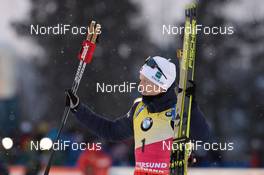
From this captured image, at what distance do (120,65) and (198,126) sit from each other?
331 cm

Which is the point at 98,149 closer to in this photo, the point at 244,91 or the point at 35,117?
the point at 35,117

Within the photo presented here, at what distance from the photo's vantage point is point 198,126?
13.3ft

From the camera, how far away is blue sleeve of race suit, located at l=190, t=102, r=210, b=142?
13.2 feet

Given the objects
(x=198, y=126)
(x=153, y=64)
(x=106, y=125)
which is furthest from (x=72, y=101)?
(x=198, y=126)

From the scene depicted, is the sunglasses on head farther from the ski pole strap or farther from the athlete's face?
the ski pole strap

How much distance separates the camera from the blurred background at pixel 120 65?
7145 millimetres

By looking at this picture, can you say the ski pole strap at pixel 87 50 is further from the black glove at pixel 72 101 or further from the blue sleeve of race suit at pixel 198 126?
the blue sleeve of race suit at pixel 198 126

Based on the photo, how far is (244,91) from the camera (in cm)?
752

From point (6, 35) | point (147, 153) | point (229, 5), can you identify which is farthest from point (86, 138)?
point (147, 153)

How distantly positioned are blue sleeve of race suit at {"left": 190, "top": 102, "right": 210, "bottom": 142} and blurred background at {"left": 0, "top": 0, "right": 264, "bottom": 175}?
116 inches

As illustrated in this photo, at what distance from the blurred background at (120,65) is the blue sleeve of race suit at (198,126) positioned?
9.66ft

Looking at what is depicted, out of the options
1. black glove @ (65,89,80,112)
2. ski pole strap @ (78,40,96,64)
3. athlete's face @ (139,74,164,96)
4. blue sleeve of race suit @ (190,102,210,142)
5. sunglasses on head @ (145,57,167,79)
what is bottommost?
blue sleeve of race suit @ (190,102,210,142)

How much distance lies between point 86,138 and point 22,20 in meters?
1.33

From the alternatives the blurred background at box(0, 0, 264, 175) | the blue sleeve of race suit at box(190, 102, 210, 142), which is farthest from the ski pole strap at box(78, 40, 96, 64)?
the blurred background at box(0, 0, 264, 175)
